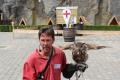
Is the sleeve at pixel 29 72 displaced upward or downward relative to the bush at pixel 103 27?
upward

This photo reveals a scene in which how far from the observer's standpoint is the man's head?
3656 mm

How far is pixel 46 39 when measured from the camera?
3.68m

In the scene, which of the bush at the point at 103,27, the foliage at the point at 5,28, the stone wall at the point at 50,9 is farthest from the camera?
the stone wall at the point at 50,9

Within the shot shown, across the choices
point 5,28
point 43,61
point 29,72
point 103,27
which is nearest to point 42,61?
point 43,61

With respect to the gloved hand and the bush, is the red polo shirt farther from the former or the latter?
the bush

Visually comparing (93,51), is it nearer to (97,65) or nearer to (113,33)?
(97,65)

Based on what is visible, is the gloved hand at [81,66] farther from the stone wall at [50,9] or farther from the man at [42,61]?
the stone wall at [50,9]

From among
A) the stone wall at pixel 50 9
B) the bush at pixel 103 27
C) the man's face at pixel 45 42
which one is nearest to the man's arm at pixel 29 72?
the man's face at pixel 45 42

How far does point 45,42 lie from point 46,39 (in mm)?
33

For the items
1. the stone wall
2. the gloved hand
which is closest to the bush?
the stone wall

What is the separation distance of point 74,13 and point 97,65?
16.4 m

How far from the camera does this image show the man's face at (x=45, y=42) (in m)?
3.65

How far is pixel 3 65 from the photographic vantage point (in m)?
12.4

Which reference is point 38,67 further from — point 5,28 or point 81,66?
point 5,28
